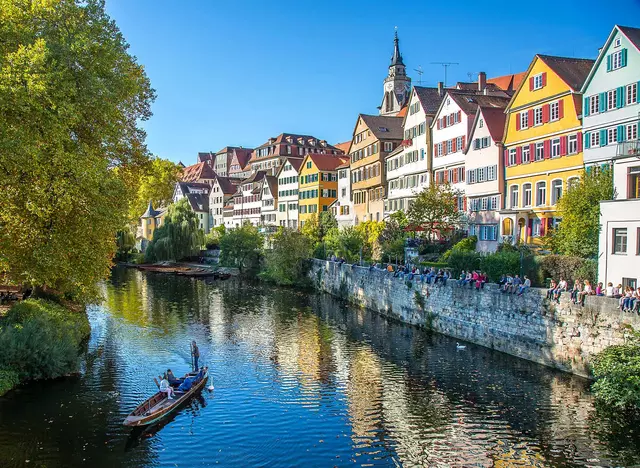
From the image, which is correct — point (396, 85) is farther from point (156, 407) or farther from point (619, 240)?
point (156, 407)

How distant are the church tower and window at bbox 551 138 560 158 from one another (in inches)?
2543

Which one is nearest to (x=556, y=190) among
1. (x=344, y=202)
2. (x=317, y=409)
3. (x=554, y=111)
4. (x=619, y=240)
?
(x=554, y=111)

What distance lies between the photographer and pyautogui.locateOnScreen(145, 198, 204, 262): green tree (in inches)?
3061

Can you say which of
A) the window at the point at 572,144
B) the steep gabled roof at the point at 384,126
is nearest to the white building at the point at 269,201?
the steep gabled roof at the point at 384,126

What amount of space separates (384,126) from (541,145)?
27.7m

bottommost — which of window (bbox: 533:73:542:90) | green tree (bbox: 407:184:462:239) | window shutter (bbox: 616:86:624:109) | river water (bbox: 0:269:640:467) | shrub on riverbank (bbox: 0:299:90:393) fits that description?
river water (bbox: 0:269:640:467)

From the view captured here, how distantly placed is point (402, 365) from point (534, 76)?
23.3 meters

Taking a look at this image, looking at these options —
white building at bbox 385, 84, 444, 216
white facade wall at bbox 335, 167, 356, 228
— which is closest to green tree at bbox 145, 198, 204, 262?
white facade wall at bbox 335, 167, 356, 228

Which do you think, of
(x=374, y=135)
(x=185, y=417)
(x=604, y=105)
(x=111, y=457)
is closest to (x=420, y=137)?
(x=374, y=135)

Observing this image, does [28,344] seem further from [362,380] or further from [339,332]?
[339,332]

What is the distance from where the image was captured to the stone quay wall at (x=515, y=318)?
75.9 feet

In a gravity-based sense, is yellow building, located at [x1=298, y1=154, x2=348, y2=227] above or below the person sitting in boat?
above

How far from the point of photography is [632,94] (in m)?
31.1

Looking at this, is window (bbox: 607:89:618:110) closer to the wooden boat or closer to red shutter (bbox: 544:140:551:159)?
red shutter (bbox: 544:140:551:159)
